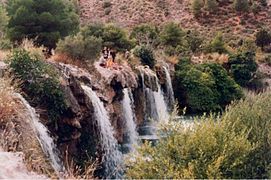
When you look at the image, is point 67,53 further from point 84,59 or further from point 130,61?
point 130,61

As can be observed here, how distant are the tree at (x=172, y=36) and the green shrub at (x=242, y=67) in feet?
15.8

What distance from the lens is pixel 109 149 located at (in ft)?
46.2

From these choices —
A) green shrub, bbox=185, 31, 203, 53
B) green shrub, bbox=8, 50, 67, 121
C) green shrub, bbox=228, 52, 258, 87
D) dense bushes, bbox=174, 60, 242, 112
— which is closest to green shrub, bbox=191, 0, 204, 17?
green shrub, bbox=185, 31, 203, 53

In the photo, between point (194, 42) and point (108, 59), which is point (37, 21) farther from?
point (194, 42)

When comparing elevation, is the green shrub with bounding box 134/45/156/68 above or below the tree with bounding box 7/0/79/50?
below

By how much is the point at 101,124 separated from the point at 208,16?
125ft

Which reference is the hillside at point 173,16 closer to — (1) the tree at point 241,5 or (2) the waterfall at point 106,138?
(1) the tree at point 241,5

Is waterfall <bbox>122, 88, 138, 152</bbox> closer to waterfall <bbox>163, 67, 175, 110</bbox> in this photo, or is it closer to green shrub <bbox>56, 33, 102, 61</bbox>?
green shrub <bbox>56, 33, 102, 61</bbox>

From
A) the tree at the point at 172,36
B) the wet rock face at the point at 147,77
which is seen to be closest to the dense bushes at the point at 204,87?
the wet rock face at the point at 147,77

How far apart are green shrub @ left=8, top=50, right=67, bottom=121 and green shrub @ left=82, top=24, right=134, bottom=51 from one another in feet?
45.1

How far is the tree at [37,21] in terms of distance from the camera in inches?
686

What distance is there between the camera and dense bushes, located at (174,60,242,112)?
91.5 feet

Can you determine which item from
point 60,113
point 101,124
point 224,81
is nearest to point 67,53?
point 101,124

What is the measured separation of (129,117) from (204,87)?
10798mm
